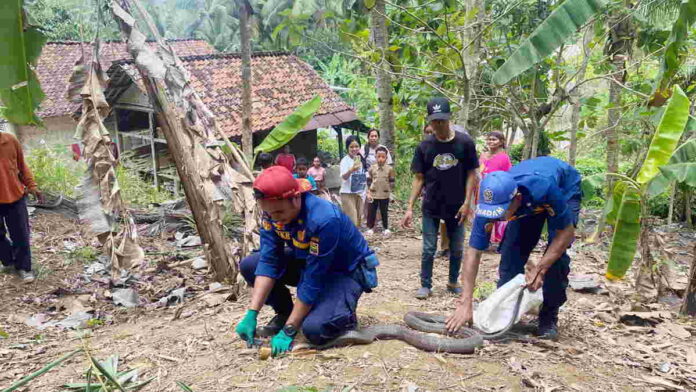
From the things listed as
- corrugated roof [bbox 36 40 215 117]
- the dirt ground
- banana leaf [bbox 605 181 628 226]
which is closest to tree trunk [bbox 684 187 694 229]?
the dirt ground

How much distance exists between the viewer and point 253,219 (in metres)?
5.16

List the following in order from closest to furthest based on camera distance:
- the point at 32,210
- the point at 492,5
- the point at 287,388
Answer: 1. the point at 287,388
2. the point at 32,210
3. the point at 492,5

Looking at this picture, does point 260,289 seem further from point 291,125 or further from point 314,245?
point 291,125

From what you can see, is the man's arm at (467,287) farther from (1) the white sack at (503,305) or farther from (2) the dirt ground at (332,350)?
(1) the white sack at (503,305)

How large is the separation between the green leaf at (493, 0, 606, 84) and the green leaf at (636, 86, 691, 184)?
1.18 metres

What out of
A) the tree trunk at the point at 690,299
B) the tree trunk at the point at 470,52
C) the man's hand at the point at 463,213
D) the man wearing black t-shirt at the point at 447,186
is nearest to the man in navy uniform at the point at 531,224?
the man's hand at the point at 463,213

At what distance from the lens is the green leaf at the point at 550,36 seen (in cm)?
347

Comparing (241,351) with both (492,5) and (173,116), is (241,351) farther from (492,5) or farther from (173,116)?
(492,5)

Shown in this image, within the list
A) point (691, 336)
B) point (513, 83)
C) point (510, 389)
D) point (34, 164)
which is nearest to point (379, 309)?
point (510, 389)

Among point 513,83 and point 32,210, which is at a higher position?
point 513,83

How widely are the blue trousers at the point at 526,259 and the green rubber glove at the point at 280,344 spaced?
5.22 ft

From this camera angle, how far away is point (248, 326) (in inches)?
130

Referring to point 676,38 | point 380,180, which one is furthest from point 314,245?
point 380,180

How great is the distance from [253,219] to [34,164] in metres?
5.65
